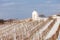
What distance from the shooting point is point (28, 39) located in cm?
521

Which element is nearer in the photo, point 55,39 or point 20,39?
point 55,39

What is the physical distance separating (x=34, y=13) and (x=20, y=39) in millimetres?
13573

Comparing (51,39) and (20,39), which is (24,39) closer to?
(20,39)

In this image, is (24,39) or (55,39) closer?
(55,39)

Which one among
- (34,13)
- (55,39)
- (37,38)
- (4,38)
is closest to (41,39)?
(37,38)

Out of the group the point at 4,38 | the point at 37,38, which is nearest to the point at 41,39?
the point at 37,38

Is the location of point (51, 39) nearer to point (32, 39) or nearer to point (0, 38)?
point (32, 39)

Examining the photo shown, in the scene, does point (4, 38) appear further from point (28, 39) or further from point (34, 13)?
point (34, 13)

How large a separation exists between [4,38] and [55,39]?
116cm

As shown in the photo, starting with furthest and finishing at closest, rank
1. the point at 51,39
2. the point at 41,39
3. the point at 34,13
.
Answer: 1. the point at 34,13
2. the point at 41,39
3. the point at 51,39

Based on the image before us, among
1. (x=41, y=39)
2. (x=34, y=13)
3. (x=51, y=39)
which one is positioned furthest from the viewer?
(x=34, y=13)

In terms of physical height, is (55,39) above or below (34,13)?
above

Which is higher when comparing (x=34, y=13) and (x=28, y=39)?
(x=28, y=39)

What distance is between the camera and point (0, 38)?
5.21 m
